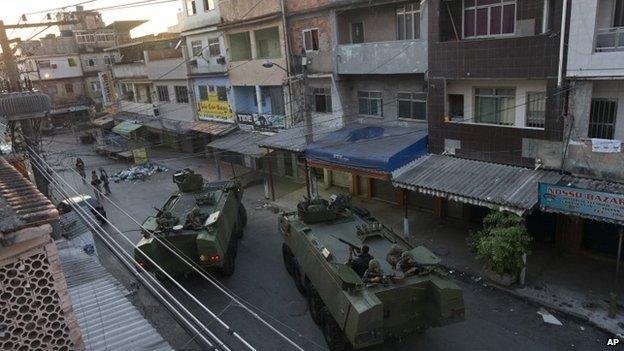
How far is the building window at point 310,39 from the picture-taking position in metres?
19.7

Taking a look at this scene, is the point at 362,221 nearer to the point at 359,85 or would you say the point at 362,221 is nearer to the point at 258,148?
the point at 359,85

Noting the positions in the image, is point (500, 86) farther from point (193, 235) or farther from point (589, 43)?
point (193, 235)

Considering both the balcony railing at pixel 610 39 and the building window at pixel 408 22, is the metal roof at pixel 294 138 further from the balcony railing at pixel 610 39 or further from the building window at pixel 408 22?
the balcony railing at pixel 610 39

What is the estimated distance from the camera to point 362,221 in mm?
12984

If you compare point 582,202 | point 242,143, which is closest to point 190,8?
point 242,143

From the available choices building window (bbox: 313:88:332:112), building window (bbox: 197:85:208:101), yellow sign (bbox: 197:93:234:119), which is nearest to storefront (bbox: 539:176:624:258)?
building window (bbox: 313:88:332:112)

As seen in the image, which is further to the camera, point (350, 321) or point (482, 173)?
point (482, 173)

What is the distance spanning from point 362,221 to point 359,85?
8.20 m

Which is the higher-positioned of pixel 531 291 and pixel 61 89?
pixel 61 89

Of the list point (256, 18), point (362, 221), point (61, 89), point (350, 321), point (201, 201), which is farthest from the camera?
point (61, 89)

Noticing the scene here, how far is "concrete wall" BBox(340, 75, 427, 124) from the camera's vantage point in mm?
17266

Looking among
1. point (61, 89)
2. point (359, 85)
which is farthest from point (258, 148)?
point (61, 89)

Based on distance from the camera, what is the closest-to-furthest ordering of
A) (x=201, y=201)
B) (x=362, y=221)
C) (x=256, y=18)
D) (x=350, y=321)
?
1. (x=350, y=321)
2. (x=362, y=221)
3. (x=201, y=201)
4. (x=256, y=18)

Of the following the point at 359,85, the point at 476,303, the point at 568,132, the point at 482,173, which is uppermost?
the point at 359,85
